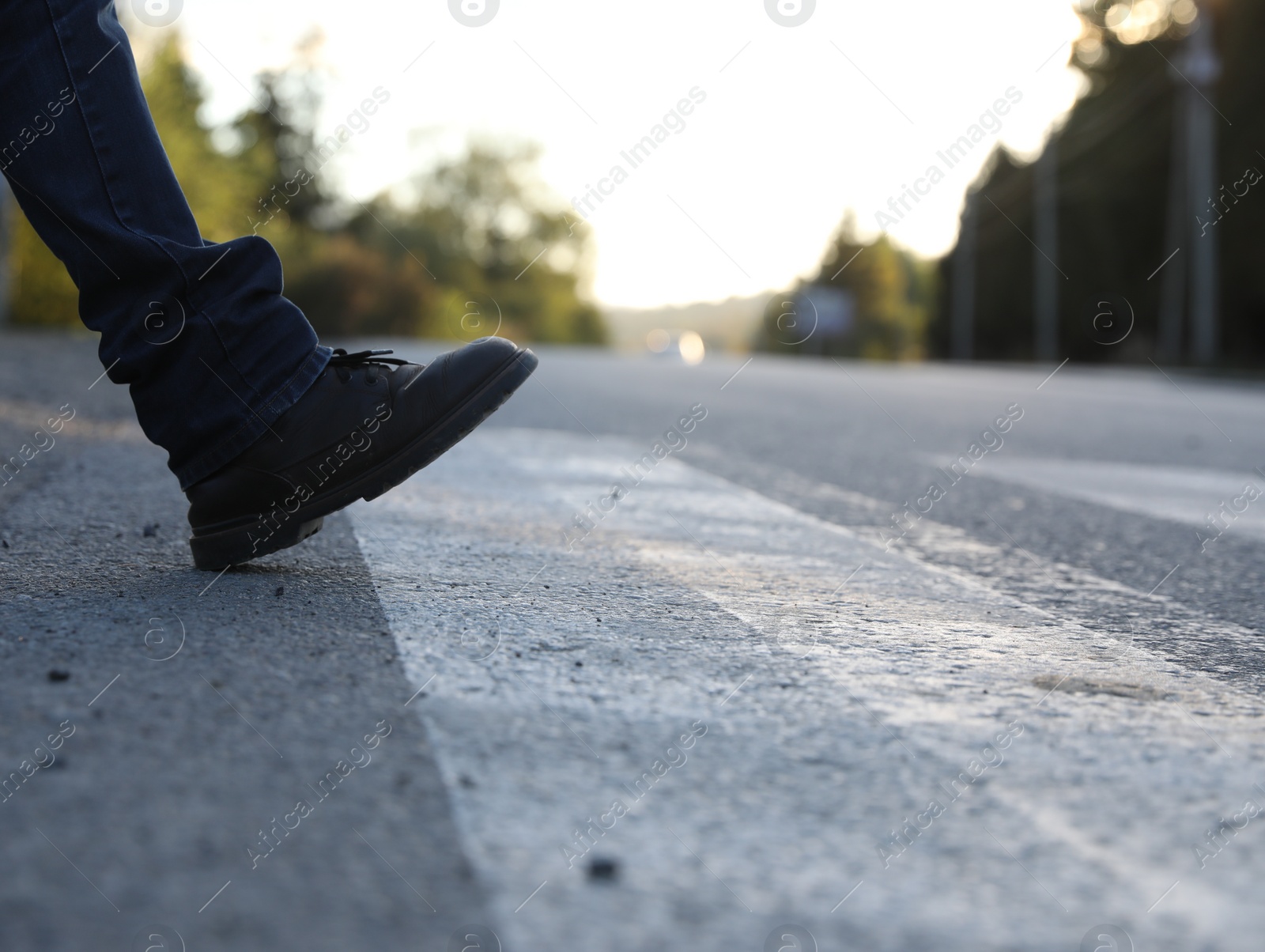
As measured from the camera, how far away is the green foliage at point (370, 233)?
20406 millimetres

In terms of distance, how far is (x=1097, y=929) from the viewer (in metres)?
1.03

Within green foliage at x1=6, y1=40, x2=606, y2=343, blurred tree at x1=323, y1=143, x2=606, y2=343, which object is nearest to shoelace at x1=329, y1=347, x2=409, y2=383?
green foliage at x1=6, y1=40, x2=606, y2=343

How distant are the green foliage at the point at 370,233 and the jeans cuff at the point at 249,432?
13.3 m

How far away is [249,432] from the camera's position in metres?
2.12

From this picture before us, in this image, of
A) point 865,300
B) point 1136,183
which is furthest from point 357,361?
point 865,300

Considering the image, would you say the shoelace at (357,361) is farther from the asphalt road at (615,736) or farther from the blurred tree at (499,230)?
the blurred tree at (499,230)

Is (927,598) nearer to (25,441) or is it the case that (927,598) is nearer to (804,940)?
(804,940)

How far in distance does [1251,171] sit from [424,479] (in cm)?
2877

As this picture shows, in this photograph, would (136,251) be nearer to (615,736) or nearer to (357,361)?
(357,361)

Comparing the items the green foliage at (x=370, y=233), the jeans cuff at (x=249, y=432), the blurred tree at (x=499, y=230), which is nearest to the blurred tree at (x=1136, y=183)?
the green foliage at (x=370, y=233)

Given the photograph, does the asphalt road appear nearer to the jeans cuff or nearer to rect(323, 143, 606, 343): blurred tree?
the jeans cuff

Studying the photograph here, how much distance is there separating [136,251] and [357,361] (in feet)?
1.44

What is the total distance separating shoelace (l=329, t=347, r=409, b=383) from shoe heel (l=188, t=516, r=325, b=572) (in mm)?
279

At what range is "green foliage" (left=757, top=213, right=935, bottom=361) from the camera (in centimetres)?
6594
